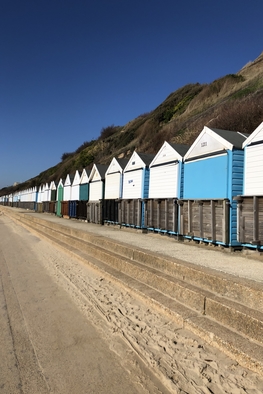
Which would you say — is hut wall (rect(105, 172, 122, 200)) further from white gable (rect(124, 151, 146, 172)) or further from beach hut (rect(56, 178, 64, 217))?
beach hut (rect(56, 178, 64, 217))

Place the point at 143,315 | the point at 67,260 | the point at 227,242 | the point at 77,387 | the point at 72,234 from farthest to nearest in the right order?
the point at 72,234 < the point at 67,260 < the point at 227,242 < the point at 143,315 < the point at 77,387

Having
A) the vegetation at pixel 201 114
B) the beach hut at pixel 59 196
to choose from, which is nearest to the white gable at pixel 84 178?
the vegetation at pixel 201 114

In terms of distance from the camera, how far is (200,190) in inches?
426

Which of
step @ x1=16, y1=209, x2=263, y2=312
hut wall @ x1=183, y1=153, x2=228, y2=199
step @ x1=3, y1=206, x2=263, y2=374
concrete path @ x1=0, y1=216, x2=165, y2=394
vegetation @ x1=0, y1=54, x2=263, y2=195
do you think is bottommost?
concrete path @ x1=0, y1=216, x2=165, y2=394

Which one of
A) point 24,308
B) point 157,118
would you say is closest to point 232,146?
point 24,308

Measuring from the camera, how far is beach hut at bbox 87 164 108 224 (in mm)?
20859

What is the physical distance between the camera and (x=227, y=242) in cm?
914

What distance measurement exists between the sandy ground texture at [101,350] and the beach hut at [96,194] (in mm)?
13633

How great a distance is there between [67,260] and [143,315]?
6241 millimetres

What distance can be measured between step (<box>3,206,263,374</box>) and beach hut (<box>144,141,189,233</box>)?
400cm

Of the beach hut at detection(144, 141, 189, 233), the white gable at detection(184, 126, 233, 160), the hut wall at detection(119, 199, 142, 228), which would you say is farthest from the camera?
the hut wall at detection(119, 199, 142, 228)

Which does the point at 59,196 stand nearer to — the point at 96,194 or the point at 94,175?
the point at 94,175

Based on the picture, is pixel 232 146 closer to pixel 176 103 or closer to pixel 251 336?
pixel 251 336

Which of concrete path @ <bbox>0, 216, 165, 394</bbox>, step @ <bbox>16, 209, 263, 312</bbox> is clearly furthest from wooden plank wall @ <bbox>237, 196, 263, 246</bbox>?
concrete path @ <bbox>0, 216, 165, 394</bbox>
